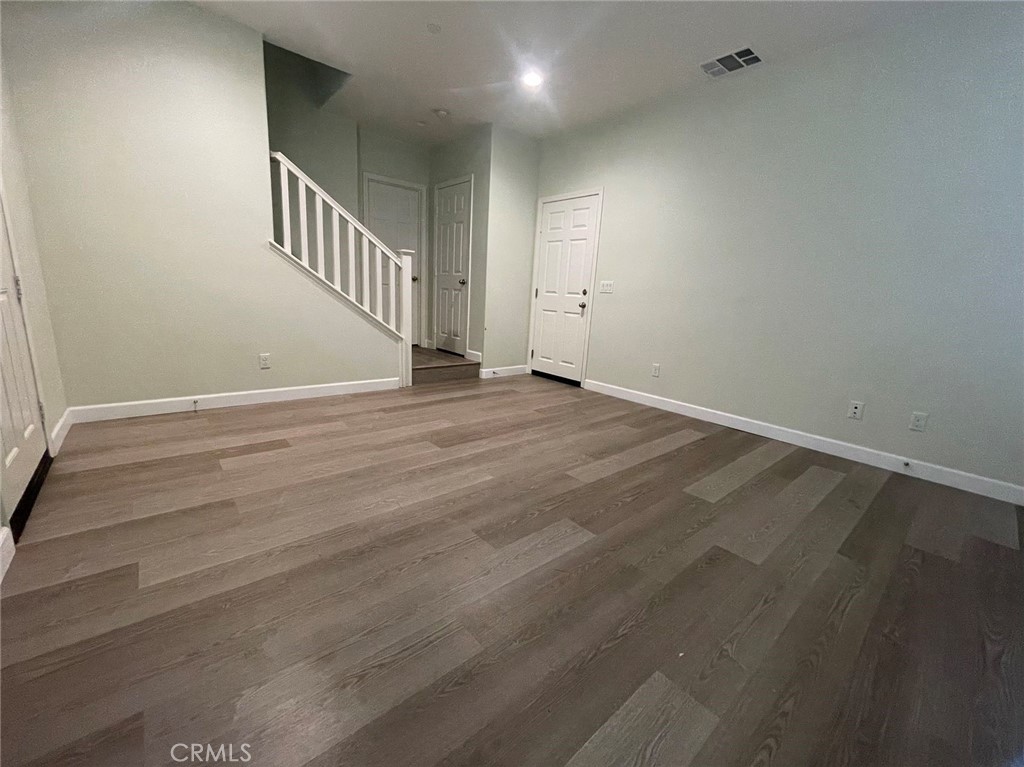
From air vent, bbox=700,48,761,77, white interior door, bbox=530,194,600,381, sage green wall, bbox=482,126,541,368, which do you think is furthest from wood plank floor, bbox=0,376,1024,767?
air vent, bbox=700,48,761,77

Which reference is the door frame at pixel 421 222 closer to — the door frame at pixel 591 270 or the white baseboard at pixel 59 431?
the door frame at pixel 591 270

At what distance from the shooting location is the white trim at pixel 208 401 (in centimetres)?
281

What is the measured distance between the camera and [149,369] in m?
2.95

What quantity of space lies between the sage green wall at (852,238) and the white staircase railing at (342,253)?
2289mm

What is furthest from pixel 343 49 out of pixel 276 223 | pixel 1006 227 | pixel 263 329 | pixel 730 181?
pixel 1006 227

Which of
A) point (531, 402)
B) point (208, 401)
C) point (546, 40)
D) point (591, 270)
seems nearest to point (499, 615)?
point (531, 402)

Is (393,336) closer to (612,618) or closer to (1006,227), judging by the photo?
(612,618)

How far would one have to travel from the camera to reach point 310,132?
4.27 metres

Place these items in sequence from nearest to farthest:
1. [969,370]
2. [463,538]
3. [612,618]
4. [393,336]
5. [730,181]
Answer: [612,618], [463,538], [969,370], [730,181], [393,336]

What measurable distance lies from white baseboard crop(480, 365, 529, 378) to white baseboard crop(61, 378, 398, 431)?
118 cm

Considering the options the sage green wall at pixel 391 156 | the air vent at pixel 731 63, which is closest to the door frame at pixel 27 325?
the sage green wall at pixel 391 156

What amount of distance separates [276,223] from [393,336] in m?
1.78

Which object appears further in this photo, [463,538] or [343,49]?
[343,49]

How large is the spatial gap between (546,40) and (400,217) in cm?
299
